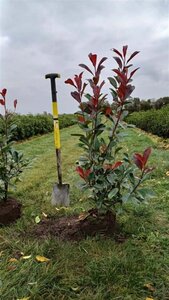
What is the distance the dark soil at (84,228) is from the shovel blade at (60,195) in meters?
0.63

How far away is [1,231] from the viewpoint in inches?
109

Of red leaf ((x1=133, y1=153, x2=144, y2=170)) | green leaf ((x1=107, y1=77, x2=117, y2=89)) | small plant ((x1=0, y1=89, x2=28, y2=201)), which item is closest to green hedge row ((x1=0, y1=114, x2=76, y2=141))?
small plant ((x1=0, y1=89, x2=28, y2=201))

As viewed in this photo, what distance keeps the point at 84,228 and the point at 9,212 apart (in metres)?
0.77

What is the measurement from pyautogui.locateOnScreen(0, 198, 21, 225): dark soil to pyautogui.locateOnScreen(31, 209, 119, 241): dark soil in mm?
342

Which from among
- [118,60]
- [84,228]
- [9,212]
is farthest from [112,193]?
[9,212]

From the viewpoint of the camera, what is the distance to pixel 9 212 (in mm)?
2930

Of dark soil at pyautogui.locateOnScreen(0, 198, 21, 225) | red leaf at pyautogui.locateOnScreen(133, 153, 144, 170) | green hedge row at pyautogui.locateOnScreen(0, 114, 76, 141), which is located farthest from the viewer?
green hedge row at pyautogui.locateOnScreen(0, 114, 76, 141)

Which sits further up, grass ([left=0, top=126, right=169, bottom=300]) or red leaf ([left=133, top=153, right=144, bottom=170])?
red leaf ([left=133, top=153, right=144, bottom=170])

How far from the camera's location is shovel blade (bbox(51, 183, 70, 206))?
335 centimetres

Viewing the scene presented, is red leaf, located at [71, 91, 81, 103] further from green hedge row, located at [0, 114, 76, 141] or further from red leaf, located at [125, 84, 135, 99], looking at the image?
green hedge row, located at [0, 114, 76, 141]

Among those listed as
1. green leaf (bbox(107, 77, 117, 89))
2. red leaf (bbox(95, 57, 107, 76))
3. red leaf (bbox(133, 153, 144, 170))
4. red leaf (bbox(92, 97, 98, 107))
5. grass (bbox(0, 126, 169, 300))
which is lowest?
grass (bbox(0, 126, 169, 300))

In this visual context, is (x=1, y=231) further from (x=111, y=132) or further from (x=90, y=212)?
(x=111, y=132)

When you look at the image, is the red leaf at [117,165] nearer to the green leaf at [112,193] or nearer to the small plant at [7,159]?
the green leaf at [112,193]

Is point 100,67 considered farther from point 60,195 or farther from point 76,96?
point 60,195
